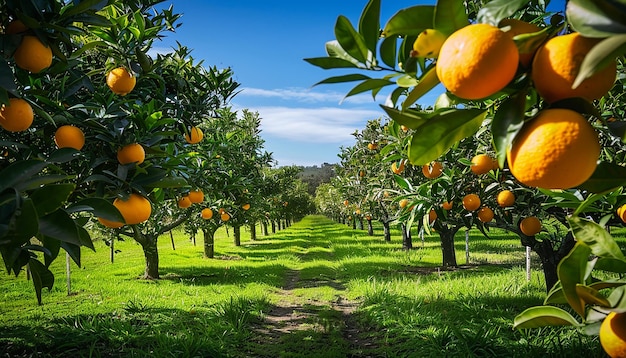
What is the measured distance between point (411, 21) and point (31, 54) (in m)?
1.46

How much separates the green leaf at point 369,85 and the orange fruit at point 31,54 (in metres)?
1.35

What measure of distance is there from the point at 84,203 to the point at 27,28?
84 cm

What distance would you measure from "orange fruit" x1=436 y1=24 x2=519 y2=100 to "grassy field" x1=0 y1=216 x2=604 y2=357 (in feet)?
7.46

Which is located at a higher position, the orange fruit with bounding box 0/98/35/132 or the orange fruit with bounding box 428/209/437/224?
the orange fruit with bounding box 0/98/35/132

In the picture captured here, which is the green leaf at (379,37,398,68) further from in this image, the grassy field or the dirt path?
the dirt path

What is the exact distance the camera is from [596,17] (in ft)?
1.83

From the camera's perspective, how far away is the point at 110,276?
9.87 meters

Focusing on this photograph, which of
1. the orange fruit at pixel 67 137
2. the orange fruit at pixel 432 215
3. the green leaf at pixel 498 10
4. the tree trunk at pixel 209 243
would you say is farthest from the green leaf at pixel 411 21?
the tree trunk at pixel 209 243

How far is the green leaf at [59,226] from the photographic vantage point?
3.25 feet

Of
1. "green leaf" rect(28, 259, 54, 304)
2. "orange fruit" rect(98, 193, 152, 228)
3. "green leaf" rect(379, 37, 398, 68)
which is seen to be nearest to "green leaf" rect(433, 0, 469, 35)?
"green leaf" rect(379, 37, 398, 68)

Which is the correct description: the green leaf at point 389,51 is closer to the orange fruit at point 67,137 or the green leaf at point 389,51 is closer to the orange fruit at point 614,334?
the orange fruit at point 614,334

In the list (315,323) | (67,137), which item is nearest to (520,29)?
(67,137)

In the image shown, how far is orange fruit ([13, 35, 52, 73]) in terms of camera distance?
1.49 m

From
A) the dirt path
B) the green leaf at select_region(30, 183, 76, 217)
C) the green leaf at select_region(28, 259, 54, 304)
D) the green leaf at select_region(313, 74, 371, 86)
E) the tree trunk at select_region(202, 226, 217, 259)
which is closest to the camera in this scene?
the green leaf at select_region(313, 74, 371, 86)
